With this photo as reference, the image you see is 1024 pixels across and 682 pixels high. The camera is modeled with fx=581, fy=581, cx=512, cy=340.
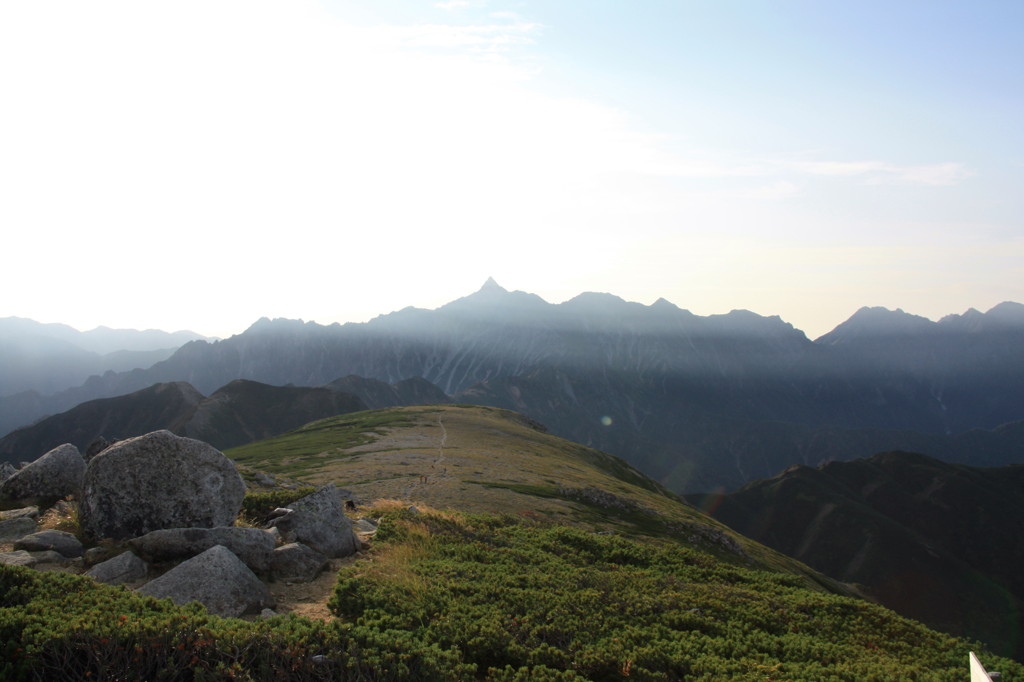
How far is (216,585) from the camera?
605 inches

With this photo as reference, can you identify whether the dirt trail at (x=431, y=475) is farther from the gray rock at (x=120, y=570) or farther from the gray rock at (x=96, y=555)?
the gray rock at (x=120, y=570)

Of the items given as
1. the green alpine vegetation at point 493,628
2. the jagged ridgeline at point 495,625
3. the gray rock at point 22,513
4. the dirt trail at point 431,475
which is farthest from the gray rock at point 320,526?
the dirt trail at point 431,475

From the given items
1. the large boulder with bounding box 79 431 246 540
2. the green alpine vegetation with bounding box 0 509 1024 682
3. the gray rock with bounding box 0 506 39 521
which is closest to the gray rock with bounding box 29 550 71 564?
the large boulder with bounding box 79 431 246 540

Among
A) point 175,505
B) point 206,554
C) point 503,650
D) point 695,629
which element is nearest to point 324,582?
point 206,554

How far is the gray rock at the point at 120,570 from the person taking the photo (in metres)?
16.2

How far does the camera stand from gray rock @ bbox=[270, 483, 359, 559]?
20.7 metres

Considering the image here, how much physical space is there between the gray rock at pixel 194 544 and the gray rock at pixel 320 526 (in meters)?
2.72

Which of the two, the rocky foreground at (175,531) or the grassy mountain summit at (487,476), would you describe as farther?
the grassy mountain summit at (487,476)

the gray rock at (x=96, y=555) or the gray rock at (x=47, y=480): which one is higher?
the gray rock at (x=47, y=480)

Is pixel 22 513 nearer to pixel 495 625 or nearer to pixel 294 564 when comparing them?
pixel 294 564

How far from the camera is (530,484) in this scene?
5912cm

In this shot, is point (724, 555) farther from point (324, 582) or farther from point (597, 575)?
point (324, 582)

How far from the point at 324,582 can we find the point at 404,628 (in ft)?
16.2

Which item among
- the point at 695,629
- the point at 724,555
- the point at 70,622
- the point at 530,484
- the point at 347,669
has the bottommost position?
the point at 724,555
